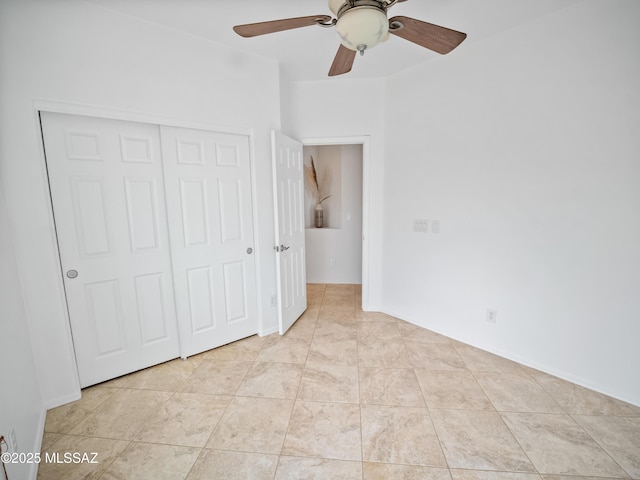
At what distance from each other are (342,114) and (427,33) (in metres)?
1.73

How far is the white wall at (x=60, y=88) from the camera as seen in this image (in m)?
1.67

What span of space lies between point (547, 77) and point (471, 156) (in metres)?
0.70

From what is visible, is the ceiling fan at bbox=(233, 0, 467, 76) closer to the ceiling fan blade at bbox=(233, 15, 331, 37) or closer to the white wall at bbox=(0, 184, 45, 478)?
the ceiling fan blade at bbox=(233, 15, 331, 37)

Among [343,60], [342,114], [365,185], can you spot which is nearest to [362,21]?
[343,60]

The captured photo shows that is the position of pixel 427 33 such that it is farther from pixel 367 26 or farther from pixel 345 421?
pixel 345 421

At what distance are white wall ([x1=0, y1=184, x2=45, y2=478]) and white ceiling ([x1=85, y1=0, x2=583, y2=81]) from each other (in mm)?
1562

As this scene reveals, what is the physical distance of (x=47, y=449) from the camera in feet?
5.22

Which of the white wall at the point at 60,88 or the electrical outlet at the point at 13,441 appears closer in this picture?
the electrical outlet at the point at 13,441

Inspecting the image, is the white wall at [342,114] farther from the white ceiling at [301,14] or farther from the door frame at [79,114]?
the door frame at [79,114]

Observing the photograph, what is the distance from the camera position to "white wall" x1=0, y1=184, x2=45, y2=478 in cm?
135

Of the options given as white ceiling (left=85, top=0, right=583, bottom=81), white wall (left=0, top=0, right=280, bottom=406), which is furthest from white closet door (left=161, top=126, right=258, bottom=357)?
white ceiling (left=85, top=0, right=583, bottom=81)

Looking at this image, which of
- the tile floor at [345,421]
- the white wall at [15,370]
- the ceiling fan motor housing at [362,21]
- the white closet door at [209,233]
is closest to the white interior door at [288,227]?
→ the white closet door at [209,233]

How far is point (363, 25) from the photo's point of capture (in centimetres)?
124

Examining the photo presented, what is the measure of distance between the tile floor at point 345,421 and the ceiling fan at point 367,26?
2.07m
